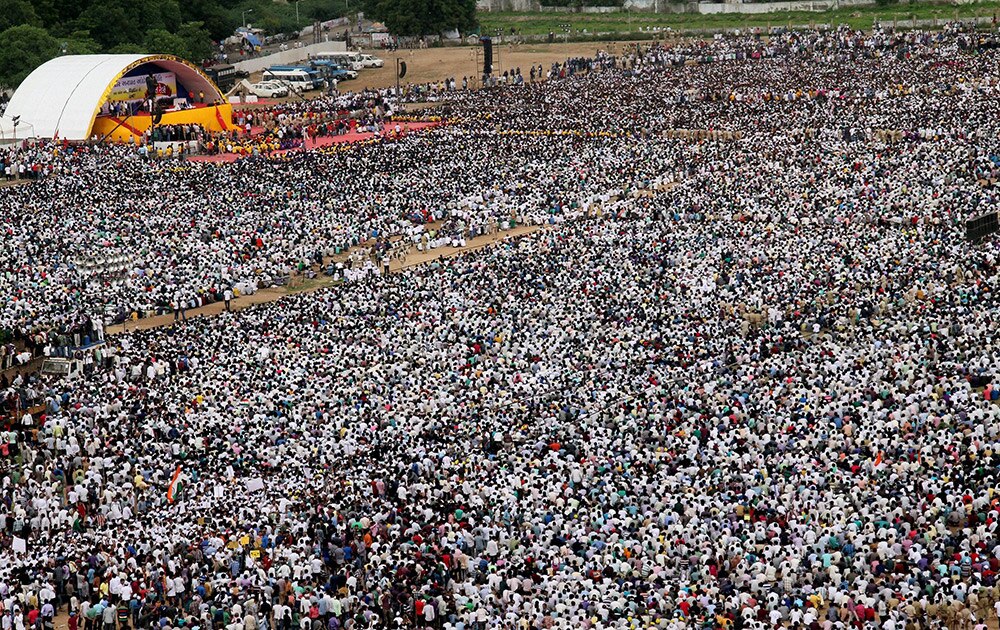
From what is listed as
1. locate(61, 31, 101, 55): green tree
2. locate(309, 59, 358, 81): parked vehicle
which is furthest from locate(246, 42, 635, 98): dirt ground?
locate(61, 31, 101, 55): green tree

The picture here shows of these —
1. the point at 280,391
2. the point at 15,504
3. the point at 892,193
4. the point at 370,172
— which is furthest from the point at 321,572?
the point at 370,172

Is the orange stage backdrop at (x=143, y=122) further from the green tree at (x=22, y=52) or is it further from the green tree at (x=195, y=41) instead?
the green tree at (x=195, y=41)

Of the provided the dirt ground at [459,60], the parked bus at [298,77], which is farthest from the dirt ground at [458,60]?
the parked bus at [298,77]

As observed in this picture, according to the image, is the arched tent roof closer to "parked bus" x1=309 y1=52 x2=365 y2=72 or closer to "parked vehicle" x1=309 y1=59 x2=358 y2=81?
"parked vehicle" x1=309 y1=59 x2=358 y2=81

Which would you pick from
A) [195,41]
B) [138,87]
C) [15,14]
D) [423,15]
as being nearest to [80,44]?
[15,14]

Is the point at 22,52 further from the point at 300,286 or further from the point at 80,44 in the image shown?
the point at 300,286

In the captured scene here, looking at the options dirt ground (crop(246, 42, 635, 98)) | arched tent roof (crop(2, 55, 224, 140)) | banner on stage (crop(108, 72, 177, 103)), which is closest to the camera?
arched tent roof (crop(2, 55, 224, 140))

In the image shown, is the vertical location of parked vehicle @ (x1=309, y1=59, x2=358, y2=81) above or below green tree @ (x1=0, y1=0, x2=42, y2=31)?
below
